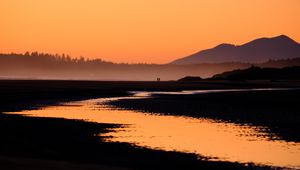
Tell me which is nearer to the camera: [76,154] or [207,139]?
[76,154]

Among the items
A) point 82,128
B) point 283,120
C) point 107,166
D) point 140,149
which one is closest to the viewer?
point 107,166

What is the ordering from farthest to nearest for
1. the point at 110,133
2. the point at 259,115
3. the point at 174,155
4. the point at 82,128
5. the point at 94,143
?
the point at 259,115
the point at 82,128
the point at 110,133
the point at 94,143
the point at 174,155

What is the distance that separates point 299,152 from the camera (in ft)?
105

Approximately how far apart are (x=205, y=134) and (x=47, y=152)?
49.4ft

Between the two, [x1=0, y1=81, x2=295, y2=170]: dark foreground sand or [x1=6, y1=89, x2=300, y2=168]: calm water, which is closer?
[x1=0, y1=81, x2=295, y2=170]: dark foreground sand

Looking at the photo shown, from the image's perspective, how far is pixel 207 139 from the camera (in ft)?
126

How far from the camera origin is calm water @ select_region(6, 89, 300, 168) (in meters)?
30.7

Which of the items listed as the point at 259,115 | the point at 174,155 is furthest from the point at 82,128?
the point at 259,115

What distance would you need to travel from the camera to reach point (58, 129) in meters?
43.5

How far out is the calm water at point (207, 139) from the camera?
30.7 m

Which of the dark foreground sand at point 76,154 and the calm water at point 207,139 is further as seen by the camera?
the calm water at point 207,139

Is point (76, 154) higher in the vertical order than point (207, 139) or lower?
higher

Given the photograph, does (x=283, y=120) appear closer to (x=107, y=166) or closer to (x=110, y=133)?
(x=110, y=133)

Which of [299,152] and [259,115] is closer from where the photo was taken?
[299,152]
